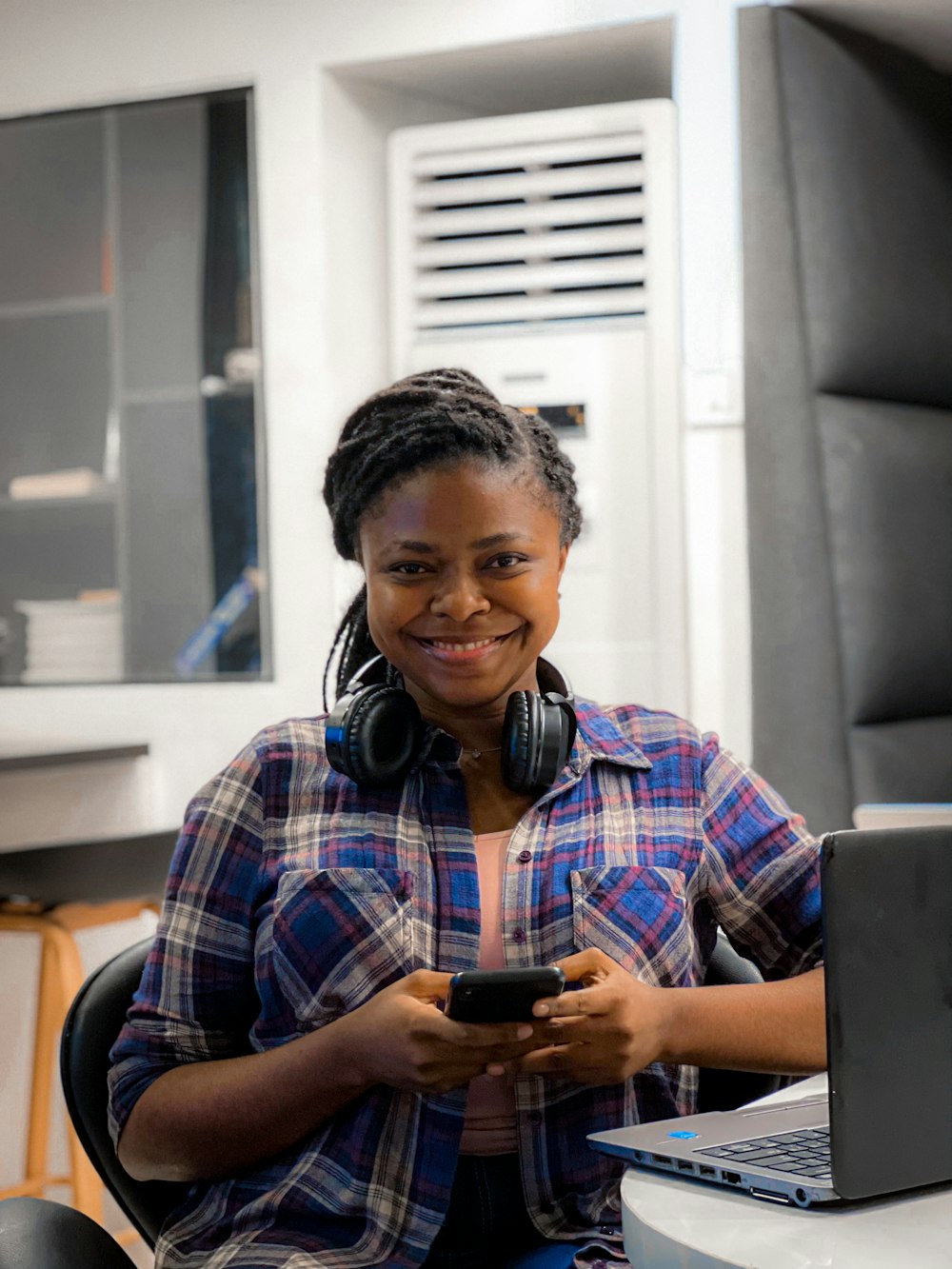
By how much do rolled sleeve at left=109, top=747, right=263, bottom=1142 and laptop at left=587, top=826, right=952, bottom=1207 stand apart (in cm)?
55

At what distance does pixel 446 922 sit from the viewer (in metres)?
1.29

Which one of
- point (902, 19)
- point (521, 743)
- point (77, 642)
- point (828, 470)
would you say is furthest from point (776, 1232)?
point (77, 642)

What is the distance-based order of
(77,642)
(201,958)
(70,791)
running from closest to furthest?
1. (201,958)
2. (70,791)
3. (77,642)

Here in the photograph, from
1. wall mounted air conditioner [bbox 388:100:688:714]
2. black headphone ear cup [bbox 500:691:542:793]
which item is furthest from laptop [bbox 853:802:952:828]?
wall mounted air conditioner [bbox 388:100:688:714]

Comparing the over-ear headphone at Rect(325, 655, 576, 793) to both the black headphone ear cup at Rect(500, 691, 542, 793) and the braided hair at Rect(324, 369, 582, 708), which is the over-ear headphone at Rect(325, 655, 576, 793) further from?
the braided hair at Rect(324, 369, 582, 708)

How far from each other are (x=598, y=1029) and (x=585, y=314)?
220 cm

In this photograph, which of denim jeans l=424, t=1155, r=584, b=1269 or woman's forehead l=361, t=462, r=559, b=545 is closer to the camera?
denim jeans l=424, t=1155, r=584, b=1269

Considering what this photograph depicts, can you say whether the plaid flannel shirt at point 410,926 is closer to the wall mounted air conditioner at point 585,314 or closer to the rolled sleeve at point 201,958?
the rolled sleeve at point 201,958

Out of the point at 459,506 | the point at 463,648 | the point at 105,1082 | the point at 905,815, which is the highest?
the point at 459,506

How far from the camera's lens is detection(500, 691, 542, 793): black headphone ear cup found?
4.30 feet

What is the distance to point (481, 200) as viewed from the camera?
3121 mm

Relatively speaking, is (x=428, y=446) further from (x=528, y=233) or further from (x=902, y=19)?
(x=902, y=19)

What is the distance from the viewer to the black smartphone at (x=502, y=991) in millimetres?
1040

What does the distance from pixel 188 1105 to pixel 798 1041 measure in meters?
0.51
